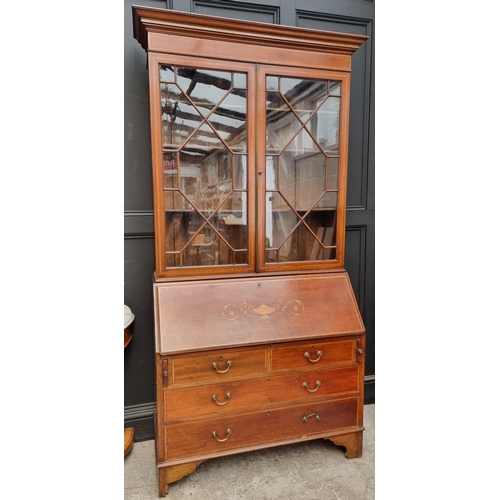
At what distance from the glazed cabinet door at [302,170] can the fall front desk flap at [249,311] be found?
0.13 meters

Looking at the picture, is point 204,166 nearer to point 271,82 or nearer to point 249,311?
point 271,82

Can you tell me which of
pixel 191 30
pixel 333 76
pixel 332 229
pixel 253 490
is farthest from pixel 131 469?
pixel 333 76

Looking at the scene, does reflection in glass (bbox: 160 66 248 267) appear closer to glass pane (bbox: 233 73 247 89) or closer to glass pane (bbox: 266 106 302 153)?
glass pane (bbox: 233 73 247 89)

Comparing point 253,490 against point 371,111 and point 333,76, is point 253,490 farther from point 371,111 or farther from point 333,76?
point 371,111

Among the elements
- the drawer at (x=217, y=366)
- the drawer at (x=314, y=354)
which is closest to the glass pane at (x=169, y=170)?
the drawer at (x=217, y=366)

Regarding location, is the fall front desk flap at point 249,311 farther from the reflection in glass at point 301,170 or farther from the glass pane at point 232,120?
the glass pane at point 232,120

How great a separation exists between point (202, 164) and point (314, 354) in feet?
3.42

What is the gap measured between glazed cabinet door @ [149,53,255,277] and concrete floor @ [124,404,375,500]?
96 centimetres

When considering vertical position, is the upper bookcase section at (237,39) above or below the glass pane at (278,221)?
above

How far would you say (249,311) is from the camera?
5.24 ft

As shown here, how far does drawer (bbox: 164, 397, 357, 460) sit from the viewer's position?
59.7 inches

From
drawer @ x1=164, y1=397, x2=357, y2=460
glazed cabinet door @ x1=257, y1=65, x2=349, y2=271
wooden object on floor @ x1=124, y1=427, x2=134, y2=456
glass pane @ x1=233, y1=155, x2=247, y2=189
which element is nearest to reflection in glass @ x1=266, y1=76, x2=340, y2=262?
glazed cabinet door @ x1=257, y1=65, x2=349, y2=271

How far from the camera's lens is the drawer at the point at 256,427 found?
152 cm
